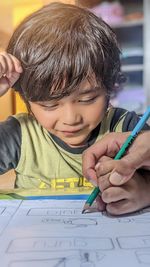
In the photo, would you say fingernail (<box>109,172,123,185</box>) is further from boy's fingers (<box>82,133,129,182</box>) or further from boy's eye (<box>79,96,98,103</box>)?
boy's eye (<box>79,96,98,103</box>)

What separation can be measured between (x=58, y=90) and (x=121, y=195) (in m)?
0.20

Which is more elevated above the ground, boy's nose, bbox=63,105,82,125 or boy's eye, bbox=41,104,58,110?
boy's eye, bbox=41,104,58,110

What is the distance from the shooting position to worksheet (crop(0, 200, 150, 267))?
0.72 ft

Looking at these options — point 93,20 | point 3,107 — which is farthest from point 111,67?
point 3,107

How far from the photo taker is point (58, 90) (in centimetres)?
49

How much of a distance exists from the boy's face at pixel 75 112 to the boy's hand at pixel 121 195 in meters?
0.15

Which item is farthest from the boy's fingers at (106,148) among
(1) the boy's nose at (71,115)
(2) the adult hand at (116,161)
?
(1) the boy's nose at (71,115)

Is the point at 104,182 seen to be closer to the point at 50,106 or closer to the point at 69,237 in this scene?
the point at 69,237

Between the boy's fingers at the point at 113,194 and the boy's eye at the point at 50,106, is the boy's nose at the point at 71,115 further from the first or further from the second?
the boy's fingers at the point at 113,194

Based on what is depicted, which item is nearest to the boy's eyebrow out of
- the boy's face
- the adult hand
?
the boy's face

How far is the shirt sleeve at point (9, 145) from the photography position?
0.55 metres

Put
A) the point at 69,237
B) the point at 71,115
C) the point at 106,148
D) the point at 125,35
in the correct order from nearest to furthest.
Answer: the point at 69,237, the point at 106,148, the point at 71,115, the point at 125,35

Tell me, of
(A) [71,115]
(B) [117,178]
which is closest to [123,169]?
(B) [117,178]

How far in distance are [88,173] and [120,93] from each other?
1.05 feet
